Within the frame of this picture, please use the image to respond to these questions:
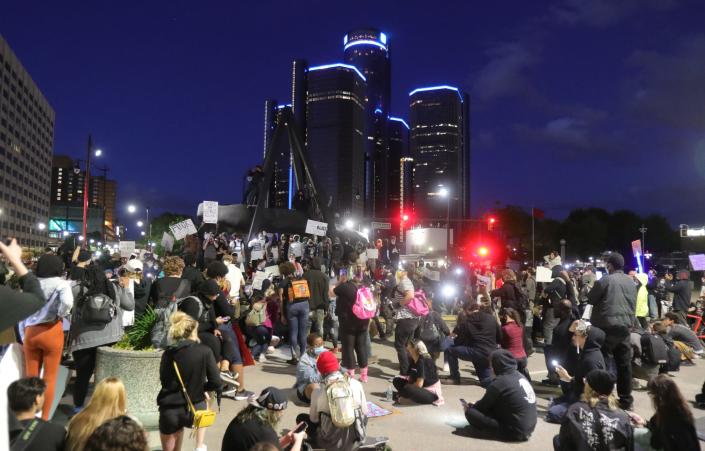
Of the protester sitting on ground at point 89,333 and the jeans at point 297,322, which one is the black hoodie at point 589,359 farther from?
the protester sitting on ground at point 89,333

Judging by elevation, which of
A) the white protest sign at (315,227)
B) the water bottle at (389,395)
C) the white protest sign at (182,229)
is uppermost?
the white protest sign at (315,227)

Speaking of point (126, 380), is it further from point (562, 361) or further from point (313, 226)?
point (313, 226)

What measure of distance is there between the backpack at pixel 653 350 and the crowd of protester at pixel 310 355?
0.07ft

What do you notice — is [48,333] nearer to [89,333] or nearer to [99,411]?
[89,333]

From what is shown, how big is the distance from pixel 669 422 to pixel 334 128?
168 m

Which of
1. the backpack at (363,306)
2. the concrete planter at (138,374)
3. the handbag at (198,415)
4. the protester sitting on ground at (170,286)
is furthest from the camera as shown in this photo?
the backpack at (363,306)

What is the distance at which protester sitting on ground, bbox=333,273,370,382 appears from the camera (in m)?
8.93

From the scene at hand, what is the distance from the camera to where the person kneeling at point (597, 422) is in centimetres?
450

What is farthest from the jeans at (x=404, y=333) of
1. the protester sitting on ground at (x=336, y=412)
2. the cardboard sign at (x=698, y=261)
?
the cardboard sign at (x=698, y=261)

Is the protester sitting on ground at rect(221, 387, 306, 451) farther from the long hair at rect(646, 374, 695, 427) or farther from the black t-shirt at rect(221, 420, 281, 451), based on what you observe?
the long hair at rect(646, 374, 695, 427)

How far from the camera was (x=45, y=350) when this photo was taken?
231 inches

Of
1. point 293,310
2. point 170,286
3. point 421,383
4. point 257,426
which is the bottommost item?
point 421,383

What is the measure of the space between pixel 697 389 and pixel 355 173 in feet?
540

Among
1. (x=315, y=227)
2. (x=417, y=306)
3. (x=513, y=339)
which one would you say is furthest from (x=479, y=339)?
(x=315, y=227)
